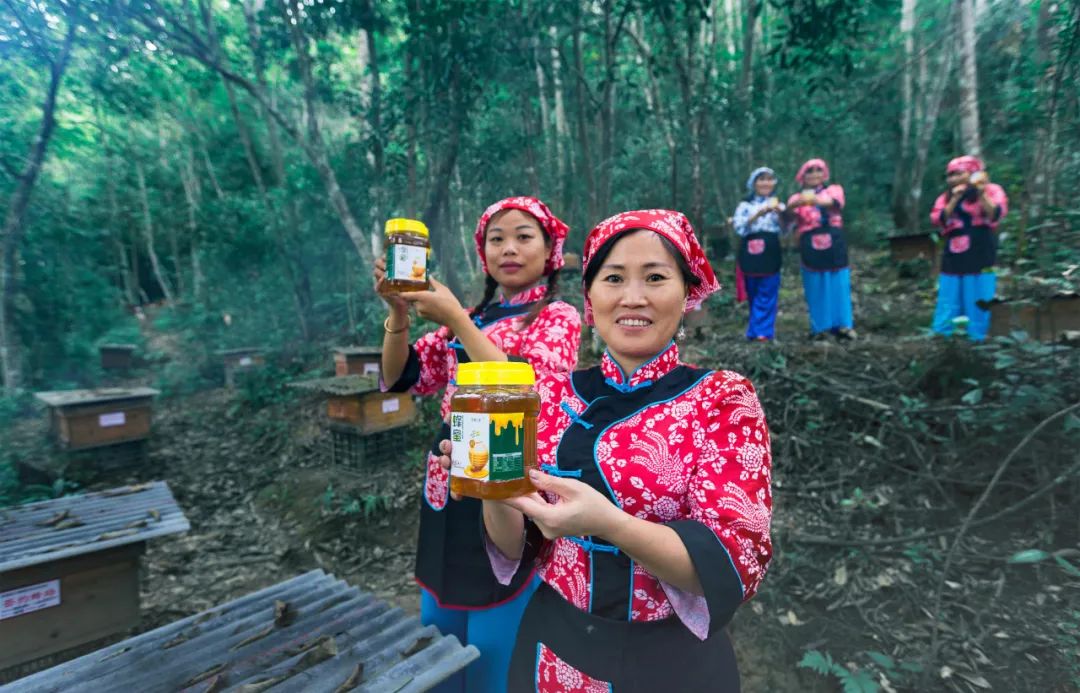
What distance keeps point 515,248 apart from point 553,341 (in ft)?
1.44

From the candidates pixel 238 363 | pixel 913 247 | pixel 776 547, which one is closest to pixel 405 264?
pixel 776 547

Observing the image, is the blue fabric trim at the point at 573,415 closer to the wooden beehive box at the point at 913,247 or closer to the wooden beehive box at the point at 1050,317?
the wooden beehive box at the point at 1050,317

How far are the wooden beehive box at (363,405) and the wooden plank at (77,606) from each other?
2776 millimetres

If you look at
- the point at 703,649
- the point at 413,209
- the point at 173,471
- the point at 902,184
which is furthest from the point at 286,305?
the point at 902,184

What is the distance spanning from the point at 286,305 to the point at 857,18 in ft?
46.5

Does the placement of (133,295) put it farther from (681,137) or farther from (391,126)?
(681,137)

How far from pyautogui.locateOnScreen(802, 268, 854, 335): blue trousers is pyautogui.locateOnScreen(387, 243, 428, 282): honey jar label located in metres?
6.23

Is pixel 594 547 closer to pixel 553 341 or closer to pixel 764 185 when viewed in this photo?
pixel 553 341

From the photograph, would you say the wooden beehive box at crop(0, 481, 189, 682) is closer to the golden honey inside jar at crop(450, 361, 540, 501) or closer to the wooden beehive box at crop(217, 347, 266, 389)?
the golden honey inside jar at crop(450, 361, 540, 501)

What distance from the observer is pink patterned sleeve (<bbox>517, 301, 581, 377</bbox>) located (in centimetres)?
199

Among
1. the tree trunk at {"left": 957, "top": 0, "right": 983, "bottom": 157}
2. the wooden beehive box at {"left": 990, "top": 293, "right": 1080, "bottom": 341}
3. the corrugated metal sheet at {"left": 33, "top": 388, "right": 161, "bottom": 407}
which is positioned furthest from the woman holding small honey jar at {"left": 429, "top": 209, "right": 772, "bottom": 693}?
the tree trunk at {"left": 957, "top": 0, "right": 983, "bottom": 157}

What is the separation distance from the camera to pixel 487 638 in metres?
2.18

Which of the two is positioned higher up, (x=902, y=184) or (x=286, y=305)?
(x=902, y=184)

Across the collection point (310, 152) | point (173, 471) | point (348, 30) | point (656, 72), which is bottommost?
point (173, 471)
